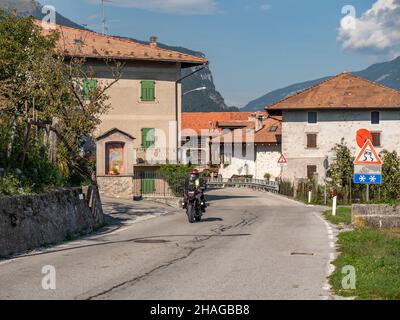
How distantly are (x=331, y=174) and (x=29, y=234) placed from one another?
3186 centimetres

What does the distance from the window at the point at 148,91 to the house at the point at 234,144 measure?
20.8 metres

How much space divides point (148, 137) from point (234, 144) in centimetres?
3806

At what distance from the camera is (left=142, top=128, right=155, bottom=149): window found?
4375 cm

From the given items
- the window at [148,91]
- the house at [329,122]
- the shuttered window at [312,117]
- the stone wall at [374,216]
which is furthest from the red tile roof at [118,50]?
the stone wall at [374,216]

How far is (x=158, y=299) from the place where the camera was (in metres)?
8.50

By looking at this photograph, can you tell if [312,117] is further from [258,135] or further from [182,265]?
[182,265]

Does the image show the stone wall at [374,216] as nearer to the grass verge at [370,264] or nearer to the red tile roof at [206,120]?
the grass verge at [370,264]

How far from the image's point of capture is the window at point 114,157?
1451 inches

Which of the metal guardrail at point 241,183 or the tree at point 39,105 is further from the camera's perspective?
the metal guardrail at point 241,183

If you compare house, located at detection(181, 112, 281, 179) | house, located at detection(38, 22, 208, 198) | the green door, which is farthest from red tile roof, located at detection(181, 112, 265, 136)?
the green door

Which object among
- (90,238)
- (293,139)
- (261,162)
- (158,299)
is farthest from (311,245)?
(261,162)

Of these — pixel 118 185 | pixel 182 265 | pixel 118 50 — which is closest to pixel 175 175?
pixel 118 185

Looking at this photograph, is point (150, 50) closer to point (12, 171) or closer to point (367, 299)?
point (12, 171)

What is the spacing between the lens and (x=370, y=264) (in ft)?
37.5
